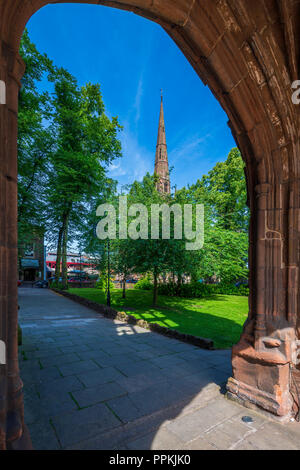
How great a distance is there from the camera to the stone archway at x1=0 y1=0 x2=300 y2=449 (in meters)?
2.45

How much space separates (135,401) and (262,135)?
400cm

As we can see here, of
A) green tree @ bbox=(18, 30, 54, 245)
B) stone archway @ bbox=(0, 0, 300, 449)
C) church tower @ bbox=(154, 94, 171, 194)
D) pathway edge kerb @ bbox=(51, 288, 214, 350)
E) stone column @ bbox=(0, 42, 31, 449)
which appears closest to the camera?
stone column @ bbox=(0, 42, 31, 449)

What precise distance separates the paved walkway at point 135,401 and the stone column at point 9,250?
2.90ft

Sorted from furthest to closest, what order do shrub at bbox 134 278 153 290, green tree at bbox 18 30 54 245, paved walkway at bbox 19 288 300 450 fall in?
shrub at bbox 134 278 153 290, green tree at bbox 18 30 54 245, paved walkway at bbox 19 288 300 450

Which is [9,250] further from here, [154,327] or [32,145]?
[32,145]

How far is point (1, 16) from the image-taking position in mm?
1595

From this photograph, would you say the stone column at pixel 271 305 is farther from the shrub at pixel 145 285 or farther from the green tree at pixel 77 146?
the shrub at pixel 145 285

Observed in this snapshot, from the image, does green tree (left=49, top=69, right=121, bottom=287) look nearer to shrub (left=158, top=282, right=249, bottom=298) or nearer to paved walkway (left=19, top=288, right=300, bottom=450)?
shrub (left=158, top=282, right=249, bottom=298)

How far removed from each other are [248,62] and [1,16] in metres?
2.59

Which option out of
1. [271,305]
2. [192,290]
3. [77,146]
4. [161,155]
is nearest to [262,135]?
[271,305]

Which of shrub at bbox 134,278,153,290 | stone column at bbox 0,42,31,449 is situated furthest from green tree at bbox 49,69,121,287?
stone column at bbox 0,42,31,449

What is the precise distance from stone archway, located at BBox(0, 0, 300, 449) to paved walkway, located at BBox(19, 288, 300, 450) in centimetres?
50

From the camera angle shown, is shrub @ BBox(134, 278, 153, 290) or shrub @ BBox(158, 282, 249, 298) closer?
shrub @ BBox(158, 282, 249, 298)

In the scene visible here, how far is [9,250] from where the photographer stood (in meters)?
1.69
